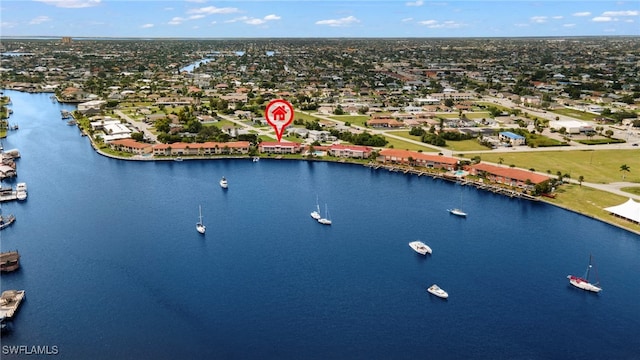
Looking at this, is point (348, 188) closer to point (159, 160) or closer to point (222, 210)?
point (222, 210)

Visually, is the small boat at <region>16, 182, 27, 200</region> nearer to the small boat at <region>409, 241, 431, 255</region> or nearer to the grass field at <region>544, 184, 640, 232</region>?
the small boat at <region>409, 241, 431, 255</region>

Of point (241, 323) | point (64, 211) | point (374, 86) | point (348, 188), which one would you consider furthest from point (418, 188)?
point (374, 86)

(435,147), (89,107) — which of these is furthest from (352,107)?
(89,107)

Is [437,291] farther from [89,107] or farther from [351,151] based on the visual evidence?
[89,107]

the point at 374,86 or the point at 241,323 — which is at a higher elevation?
the point at 374,86

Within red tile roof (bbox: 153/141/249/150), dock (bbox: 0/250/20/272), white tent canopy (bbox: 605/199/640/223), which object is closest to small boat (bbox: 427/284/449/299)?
white tent canopy (bbox: 605/199/640/223)

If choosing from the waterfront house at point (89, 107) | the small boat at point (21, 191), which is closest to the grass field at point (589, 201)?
the small boat at point (21, 191)

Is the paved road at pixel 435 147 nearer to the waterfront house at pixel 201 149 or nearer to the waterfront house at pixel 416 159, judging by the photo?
the waterfront house at pixel 416 159
